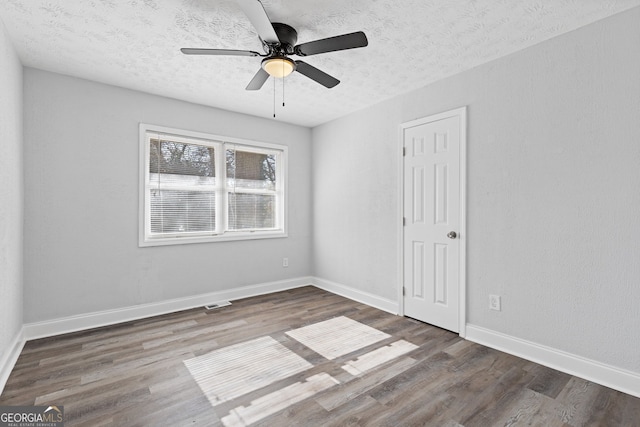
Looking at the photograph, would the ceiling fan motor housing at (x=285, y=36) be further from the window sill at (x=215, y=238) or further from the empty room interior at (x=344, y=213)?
the window sill at (x=215, y=238)

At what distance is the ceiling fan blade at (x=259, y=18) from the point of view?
1661 mm

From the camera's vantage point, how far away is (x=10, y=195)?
242 cm

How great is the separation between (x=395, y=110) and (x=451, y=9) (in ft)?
5.24

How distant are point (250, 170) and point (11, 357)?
123 inches

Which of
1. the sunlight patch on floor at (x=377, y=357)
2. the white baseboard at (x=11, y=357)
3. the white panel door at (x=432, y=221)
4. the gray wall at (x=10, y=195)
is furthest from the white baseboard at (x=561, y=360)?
the gray wall at (x=10, y=195)

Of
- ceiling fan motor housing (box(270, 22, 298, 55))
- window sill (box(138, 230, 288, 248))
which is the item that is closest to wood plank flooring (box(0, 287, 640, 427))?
window sill (box(138, 230, 288, 248))

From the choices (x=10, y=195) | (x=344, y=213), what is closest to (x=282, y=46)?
(x=10, y=195)

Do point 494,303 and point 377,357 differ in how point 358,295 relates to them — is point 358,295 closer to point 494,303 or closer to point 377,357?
point 377,357

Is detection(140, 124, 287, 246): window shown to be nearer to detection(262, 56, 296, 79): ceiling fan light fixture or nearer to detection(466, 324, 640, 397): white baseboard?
detection(262, 56, 296, 79): ceiling fan light fixture

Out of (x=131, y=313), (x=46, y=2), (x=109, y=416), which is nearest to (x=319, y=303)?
(x=131, y=313)

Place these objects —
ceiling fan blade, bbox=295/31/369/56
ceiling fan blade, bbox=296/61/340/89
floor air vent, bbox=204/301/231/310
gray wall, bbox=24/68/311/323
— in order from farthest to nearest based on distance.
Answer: floor air vent, bbox=204/301/231/310, gray wall, bbox=24/68/311/323, ceiling fan blade, bbox=296/61/340/89, ceiling fan blade, bbox=295/31/369/56

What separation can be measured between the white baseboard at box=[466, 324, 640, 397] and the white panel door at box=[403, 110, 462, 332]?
0.33m

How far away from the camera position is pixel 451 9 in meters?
2.09

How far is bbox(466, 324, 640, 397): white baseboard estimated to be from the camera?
209 centimetres
